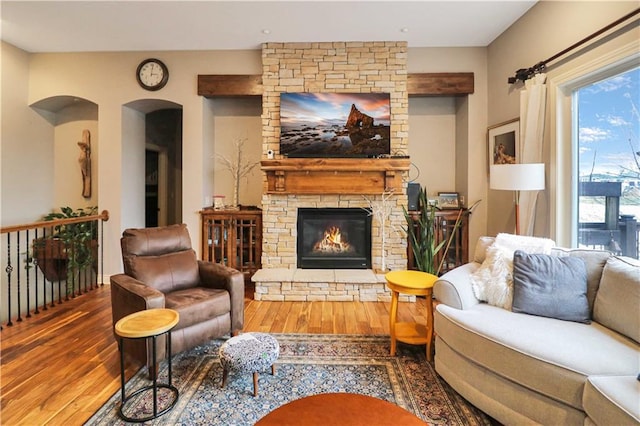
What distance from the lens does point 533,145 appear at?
3158mm

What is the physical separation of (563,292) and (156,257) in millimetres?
3109

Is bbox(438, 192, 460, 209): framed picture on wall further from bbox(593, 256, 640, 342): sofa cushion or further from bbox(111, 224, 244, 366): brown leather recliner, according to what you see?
bbox(111, 224, 244, 366): brown leather recliner

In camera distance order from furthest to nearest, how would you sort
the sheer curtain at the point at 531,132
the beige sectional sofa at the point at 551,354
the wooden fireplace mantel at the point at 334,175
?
the wooden fireplace mantel at the point at 334,175, the sheer curtain at the point at 531,132, the beige sectional sofa at the point at 551,354

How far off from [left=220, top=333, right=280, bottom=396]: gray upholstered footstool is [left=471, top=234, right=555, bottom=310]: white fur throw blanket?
1.54m

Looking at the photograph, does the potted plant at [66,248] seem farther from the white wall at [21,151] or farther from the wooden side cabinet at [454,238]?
the wooden side cabinet at [454,238]

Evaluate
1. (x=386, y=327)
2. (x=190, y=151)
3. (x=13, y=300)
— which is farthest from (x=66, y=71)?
(x=386, y=327)

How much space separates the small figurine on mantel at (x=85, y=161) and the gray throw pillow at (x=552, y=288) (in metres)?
5.62

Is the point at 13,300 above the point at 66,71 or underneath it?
underneath

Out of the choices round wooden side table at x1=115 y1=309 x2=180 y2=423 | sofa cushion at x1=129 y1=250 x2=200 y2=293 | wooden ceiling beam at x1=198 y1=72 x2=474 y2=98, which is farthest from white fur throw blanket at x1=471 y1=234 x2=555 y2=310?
wooden ceiling beam at x1=198 y1=72 x2=474 y2=98

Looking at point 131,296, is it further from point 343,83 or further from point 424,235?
point 343,83

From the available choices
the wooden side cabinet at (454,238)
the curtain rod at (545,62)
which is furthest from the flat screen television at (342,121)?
the curtain rod at (545,62)

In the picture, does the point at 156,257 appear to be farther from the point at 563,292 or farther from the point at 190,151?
the point at 563,292

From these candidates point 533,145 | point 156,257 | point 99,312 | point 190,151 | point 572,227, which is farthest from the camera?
point 190,151

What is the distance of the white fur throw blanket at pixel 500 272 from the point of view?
222 cm
